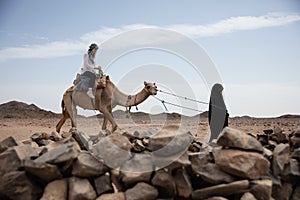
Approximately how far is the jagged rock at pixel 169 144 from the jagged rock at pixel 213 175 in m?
0.33

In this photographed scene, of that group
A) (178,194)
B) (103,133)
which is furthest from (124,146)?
(103,133)

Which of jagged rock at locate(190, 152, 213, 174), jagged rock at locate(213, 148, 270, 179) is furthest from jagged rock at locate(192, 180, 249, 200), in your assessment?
jagged rock at locate(190, 152, 213, 174)

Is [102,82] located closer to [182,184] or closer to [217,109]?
[217,109]

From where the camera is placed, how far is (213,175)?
4.97 m

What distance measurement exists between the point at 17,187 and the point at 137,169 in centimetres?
137

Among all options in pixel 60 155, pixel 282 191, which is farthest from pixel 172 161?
pixel 282 191

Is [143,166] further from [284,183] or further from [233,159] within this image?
[284,183]

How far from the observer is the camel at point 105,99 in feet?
37.2

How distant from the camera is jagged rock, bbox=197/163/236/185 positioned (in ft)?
16.2

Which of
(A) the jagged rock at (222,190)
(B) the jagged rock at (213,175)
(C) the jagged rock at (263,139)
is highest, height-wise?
(C) the jagged rock at (263,139)

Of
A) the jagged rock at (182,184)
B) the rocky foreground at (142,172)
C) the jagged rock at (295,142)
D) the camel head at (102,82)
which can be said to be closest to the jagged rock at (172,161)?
the rocky foreground at (142,172)

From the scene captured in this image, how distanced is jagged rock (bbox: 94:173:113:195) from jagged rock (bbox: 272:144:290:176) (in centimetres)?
204

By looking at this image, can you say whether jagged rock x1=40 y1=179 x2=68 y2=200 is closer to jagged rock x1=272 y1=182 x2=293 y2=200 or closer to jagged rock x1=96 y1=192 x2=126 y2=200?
jagged rock x1=96 y1=192 x2=126 y2=200

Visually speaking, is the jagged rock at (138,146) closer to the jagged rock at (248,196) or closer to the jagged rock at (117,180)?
the jagged rock at (117,180)
